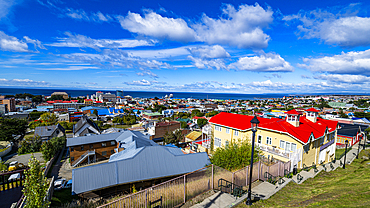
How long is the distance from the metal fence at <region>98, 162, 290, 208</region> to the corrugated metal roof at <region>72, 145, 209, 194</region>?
4.97m

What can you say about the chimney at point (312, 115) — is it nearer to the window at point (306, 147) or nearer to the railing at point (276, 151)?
the window at point (306, 147)

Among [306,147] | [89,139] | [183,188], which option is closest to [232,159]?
[183,188]

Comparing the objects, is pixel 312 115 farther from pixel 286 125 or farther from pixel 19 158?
pixel 19 158

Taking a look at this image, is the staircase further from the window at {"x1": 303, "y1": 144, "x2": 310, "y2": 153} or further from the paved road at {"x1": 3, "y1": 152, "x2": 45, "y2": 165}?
the window at {"x1": 303, "y1": 144, "x2": 310, "y2": 153}

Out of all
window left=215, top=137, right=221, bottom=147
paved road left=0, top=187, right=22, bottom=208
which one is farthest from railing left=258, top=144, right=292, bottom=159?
paved road left=0, top=187, right=22, bottom=208

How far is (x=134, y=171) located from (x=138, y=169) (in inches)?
15.2

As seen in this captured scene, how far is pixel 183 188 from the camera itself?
33.8 ft

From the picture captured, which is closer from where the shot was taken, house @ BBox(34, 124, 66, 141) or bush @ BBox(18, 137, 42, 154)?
bush @ BBox(18, 137, 42, 154)

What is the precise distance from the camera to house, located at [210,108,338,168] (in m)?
21.4

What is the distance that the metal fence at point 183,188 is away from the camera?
28.9ft

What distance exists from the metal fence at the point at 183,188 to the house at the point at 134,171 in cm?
496

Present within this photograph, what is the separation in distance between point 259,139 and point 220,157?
1360 centimetres

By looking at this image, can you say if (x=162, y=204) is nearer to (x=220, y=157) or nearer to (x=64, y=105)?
(x=220, y=157)

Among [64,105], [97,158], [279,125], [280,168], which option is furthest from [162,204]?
[64,105]
